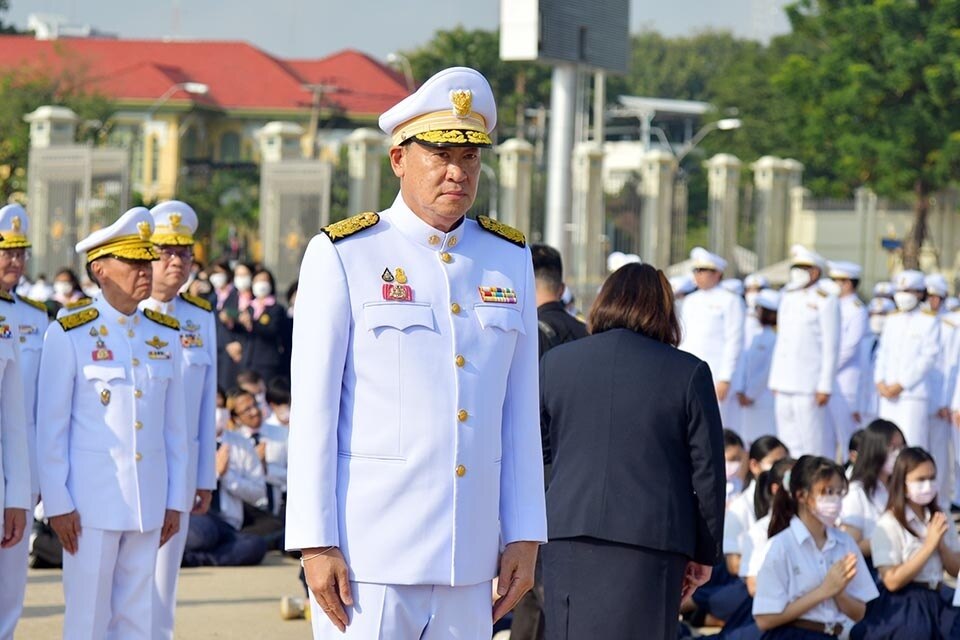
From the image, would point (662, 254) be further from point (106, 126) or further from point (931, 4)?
point (106, 126)

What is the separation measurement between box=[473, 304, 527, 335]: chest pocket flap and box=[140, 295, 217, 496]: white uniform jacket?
3.05 metres

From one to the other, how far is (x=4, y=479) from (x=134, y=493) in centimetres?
59

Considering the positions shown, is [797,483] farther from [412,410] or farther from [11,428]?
[412,410]

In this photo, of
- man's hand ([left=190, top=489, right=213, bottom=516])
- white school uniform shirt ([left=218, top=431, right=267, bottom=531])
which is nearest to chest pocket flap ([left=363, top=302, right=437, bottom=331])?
man's hand ([left=190, top=489, right=213, bottom=516])

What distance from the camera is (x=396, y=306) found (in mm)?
3855

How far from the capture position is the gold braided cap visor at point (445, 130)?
12.6ft

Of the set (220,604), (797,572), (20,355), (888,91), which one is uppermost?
(888,91)

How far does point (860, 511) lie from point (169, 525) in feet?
12.4

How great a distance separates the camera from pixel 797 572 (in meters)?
7.23

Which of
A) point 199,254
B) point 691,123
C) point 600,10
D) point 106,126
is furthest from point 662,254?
point 691,123

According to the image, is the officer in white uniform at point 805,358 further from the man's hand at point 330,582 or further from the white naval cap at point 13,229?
the man's hand at point 330,582

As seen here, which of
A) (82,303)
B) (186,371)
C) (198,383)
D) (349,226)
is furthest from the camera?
(198,383)

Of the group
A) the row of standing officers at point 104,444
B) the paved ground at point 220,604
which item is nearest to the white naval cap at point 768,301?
the paved ground at point 220,604

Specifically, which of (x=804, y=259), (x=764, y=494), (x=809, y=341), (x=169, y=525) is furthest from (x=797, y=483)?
(x=804, y=259)
